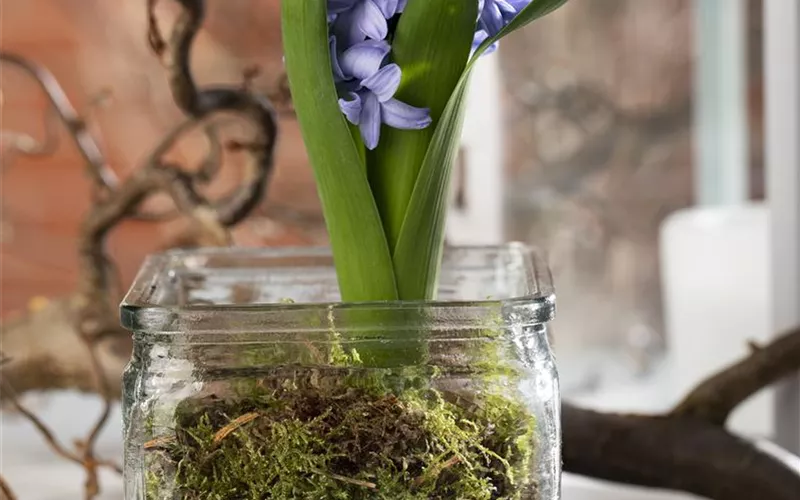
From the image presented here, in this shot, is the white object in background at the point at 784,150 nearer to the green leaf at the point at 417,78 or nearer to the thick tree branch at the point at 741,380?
the thick tree branch at the point at 741,380

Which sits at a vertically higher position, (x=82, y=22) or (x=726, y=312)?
(x=82, y=22)

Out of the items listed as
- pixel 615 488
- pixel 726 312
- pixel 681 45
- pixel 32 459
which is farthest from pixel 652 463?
pixel 681 45

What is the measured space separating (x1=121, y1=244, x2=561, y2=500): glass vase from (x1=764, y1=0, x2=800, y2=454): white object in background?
43cm

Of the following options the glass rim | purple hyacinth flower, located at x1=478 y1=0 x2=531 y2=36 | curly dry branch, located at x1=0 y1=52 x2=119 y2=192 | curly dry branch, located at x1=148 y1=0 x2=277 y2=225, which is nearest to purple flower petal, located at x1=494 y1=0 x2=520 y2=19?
purple hyacinth flower, located at x1=478 y1=0 x2=531 y2=36

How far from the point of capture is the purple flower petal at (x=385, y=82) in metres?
0.38

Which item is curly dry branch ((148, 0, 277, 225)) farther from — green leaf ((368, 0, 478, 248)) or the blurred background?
green leaf ((368, 0, 478, 248))

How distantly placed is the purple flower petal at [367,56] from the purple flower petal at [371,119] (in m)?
0.01

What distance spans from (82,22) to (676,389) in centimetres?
61

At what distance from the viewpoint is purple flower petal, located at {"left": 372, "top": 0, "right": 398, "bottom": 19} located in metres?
0.39

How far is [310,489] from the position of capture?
394mm

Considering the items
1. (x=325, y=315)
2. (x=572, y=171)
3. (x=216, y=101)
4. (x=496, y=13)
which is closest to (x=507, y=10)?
(x=496, y=13)

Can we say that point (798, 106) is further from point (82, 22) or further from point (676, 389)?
point (82, 22)

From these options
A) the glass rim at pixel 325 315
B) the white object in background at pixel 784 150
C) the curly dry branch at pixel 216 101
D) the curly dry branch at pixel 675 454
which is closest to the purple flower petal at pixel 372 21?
the glass rim at pixel 325 315

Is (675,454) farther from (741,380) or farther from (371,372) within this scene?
(371,372)
